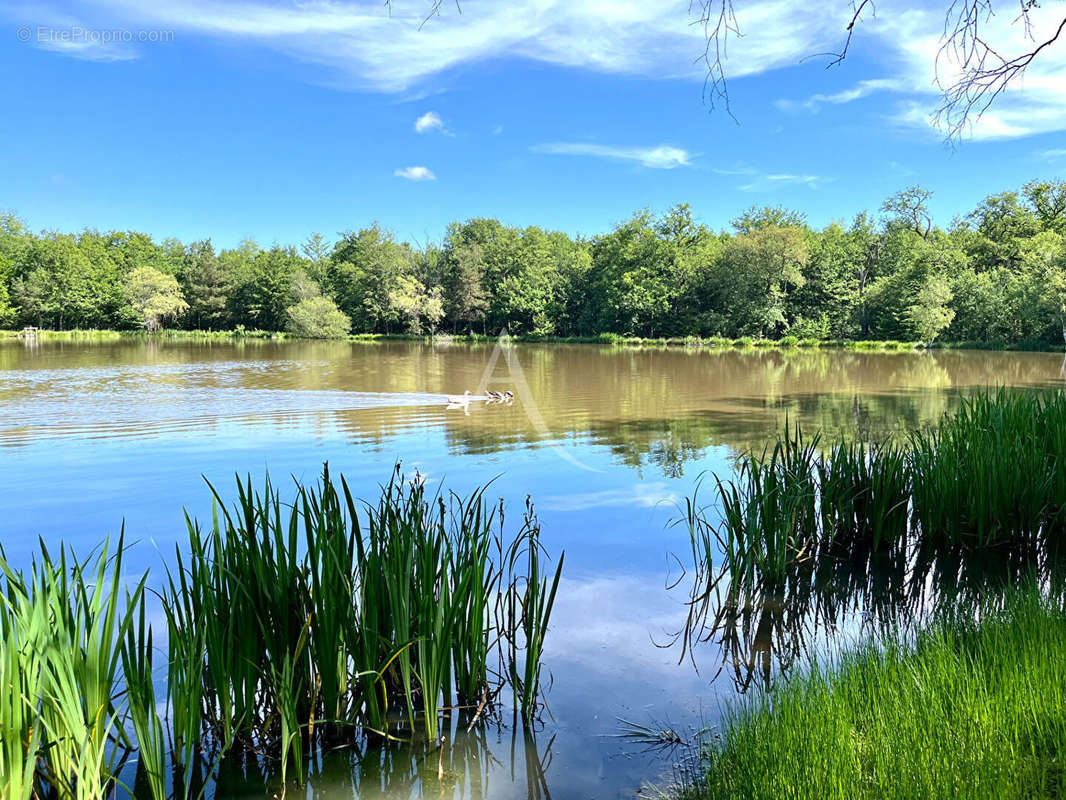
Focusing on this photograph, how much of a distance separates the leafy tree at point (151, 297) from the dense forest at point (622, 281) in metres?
0.14

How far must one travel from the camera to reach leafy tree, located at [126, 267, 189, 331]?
61.7m

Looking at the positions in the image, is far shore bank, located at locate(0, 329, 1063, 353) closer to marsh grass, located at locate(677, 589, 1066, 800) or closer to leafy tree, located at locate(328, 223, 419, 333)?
leafy tree, located at locate(328, 223, 419, 333)

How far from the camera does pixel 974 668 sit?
2.65m

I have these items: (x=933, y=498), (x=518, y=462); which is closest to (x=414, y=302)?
(x=518, y=462)

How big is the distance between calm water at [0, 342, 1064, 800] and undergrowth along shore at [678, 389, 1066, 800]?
1.63 ft

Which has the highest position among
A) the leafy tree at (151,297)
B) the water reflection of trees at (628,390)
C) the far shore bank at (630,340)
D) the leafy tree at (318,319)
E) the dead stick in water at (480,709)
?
the leafy tree at (151,297)

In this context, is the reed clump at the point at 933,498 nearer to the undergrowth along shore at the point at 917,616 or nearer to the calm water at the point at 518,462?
the undergrowth along shore at the point at 917,616

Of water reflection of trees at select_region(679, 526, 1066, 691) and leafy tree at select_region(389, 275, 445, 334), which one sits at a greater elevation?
leafy tree at select_region(389, 275, 445, 334)

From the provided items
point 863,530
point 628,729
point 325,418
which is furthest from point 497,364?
point 628,729

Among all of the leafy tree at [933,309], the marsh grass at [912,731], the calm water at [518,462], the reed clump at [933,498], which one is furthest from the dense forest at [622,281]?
the marsh grass at [912,731]

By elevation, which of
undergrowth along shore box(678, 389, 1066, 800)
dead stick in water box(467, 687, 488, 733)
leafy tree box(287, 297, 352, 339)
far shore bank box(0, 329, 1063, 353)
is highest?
leafy tree box(287, 297, 352, 339)

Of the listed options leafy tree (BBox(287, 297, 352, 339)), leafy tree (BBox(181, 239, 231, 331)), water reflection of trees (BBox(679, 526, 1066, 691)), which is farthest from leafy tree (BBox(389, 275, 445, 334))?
water reflection of trees (BBox(679, 526, 1066, 691))

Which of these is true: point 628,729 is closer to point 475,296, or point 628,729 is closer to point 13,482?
point 13,482

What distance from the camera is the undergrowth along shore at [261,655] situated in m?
2.29
